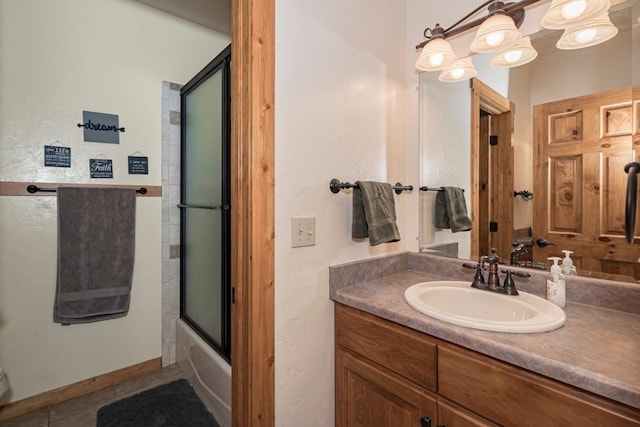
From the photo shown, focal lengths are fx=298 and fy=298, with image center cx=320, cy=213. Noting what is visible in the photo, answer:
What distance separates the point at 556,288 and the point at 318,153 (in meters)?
1.00

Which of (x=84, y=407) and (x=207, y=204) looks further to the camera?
(x=207, y=204)

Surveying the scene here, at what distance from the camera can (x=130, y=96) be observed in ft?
6.80

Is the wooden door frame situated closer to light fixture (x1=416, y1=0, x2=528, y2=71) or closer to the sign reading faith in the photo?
light fixture (x1=416, y1=0, x2=528, y2=71)

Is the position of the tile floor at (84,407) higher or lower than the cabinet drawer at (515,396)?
lower

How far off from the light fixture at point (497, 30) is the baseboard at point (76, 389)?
9.09ft

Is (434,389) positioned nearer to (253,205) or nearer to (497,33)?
(253,205)

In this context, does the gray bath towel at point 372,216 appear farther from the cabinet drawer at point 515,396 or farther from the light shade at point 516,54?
the light shade at point 516,54

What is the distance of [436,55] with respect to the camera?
1334 mm

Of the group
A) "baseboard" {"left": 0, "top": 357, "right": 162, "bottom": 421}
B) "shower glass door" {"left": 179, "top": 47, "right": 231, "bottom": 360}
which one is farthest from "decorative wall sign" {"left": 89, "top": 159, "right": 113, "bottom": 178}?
"baseboard" {"left": 0, "top": 357, "right": 162, "bottom": 421}

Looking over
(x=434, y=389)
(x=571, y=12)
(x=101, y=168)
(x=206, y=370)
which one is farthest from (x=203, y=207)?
(x=571, y=12)

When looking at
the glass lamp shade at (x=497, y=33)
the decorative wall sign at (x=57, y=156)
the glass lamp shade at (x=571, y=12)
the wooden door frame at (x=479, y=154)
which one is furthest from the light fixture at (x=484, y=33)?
the decorative wall sign at (x=57, y=156)

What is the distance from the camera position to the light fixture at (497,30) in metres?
1.14

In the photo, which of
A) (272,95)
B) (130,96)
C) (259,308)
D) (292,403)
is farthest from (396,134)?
(130,96)

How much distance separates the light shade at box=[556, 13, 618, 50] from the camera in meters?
1.03
